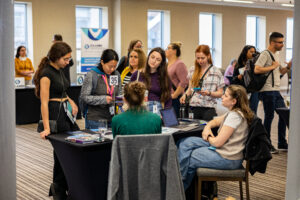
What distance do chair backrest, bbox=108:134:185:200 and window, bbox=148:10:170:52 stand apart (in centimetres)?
1148

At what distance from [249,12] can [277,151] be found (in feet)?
35.6

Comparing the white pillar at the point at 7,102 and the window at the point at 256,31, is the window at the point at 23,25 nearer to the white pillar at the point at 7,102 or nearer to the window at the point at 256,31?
the window at the point at 256,31

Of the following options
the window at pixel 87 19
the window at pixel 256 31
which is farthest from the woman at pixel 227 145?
the window at pixel 256 31

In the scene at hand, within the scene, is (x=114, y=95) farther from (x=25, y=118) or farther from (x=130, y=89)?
(x=25, y=118)

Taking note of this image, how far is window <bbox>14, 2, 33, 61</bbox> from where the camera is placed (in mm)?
11492

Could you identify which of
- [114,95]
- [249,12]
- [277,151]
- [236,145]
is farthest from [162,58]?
[249,12]

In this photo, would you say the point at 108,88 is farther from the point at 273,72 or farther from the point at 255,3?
the point at 255,3

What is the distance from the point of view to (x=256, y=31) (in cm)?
1652

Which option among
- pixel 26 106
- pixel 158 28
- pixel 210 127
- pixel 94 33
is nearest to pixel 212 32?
pixel 158 28

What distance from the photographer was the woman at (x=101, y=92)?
160 inches

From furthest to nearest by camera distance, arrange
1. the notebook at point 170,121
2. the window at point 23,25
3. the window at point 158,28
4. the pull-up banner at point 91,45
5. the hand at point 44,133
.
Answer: the window at point 158,28, the window at point 23,25, the pull-up banner at point 91,45, the notebook at point 170,121, the hand at point 44,133

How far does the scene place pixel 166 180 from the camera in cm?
275

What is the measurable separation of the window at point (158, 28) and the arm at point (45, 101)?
10.6m

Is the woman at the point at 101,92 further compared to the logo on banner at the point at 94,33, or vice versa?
the logo on banner at the point at 94,33
